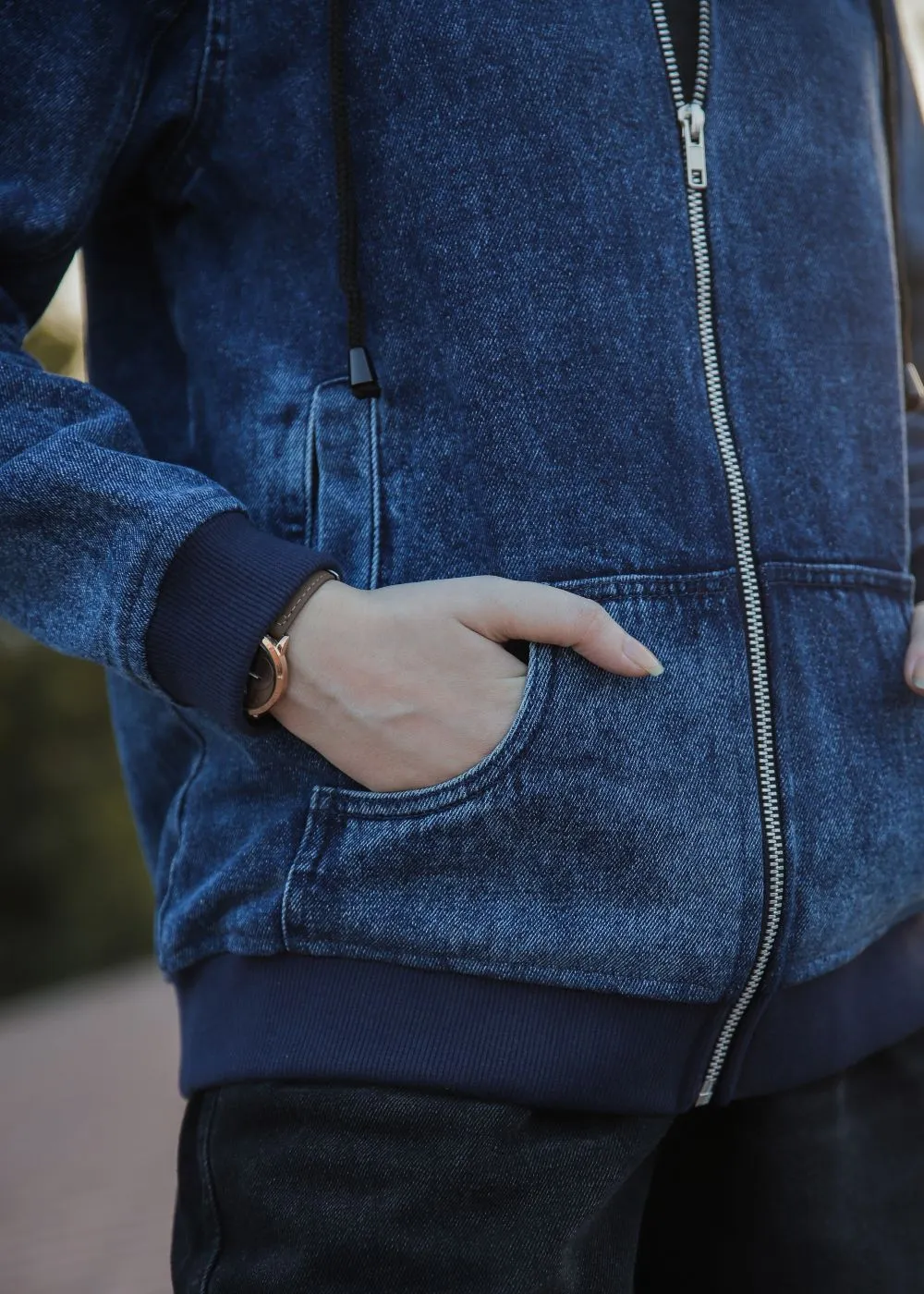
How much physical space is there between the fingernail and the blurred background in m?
1.06

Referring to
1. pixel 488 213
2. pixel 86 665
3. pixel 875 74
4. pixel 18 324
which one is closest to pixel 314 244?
pixel 488 213

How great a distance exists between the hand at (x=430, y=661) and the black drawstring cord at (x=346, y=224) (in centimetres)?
23

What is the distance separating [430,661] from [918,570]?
0.72m

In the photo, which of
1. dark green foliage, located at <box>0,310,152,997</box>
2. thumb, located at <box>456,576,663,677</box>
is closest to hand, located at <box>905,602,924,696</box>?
thumb, located at <box>456,576,663,677</box>

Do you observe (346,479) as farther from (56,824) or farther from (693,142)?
(56,824)

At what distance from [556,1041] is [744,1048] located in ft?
0.74

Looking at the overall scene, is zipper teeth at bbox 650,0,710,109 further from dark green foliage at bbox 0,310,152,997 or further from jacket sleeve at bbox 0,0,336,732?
dark green foliage at bbox 0,310,152,997

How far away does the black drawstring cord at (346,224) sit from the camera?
3.91ft

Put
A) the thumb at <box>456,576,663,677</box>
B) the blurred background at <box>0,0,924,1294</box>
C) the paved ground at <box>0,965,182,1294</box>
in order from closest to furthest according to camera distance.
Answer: the thumb at <box>456,576,663,677</box>
the paved ground at <box>0,965,182,1294</box>
the blurred background at <box>0,0,924,1294</box>

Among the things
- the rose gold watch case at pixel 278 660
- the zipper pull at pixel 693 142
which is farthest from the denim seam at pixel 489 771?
the zipper pull at pixel 693 142

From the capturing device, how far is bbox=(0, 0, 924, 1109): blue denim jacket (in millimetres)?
1109

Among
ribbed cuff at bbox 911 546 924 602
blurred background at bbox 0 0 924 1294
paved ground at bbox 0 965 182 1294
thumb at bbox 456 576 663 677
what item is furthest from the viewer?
blurred background at bbox 0 0 924 1294

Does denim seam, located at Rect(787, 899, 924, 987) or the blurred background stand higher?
denim seam, located at Rect(787, 899, 924, 987)

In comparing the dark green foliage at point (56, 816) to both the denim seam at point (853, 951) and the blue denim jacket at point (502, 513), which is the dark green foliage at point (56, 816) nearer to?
the blue denim jacket at point (502, 513)
